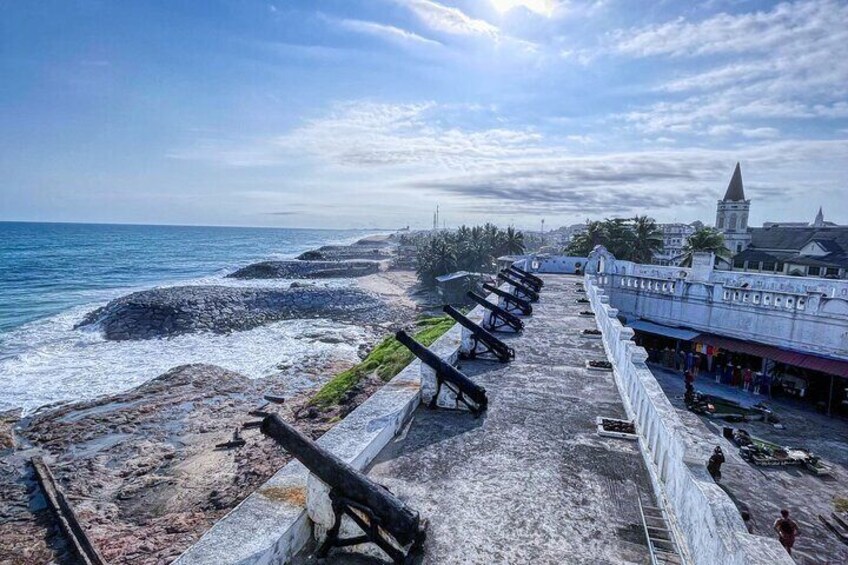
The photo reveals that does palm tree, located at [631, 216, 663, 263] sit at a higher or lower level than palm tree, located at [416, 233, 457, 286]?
higher

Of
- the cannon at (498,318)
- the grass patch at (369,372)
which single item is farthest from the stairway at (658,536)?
the grass patch at (369,372)

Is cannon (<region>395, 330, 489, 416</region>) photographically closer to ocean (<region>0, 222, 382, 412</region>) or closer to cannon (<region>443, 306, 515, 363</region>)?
cannon (<region>443, 306, 515, 363</region>)

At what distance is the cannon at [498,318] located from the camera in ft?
39.8

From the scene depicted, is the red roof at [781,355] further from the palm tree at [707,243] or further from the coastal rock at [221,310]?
the coastal rock at [221,310]

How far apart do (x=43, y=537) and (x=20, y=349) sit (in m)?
21.5

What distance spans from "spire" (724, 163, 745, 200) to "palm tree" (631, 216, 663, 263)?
1676 cm

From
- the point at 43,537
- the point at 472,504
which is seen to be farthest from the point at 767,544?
the point at 43,537

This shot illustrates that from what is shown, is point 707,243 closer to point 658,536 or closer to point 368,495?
point 658,536

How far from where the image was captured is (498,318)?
12.5 m

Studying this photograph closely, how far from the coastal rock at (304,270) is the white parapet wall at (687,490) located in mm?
62301

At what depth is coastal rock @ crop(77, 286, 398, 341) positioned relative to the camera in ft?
105

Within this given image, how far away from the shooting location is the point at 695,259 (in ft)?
69.5

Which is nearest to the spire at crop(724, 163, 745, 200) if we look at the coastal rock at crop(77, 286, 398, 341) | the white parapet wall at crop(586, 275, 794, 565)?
the coastal rock at crop(77, 286, 398, 341)

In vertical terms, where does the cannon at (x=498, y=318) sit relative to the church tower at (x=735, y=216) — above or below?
below
